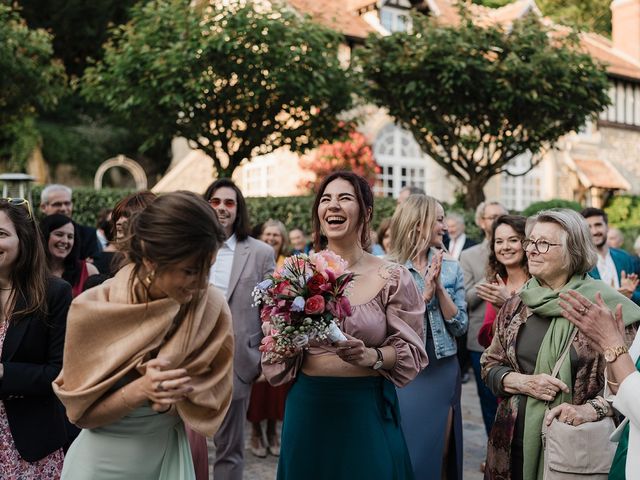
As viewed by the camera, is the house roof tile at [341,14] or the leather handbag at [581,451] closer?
the leather handbag at [581,451]

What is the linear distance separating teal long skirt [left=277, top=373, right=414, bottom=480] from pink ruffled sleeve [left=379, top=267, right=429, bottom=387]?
169mm

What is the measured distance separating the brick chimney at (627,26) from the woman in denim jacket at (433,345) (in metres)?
32.7

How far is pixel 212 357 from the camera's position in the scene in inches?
103

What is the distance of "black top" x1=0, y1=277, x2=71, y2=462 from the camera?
10.8 feet

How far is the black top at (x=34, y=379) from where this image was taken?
3277 mm

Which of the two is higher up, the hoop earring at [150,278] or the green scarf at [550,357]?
the hoop earring at [150,278]

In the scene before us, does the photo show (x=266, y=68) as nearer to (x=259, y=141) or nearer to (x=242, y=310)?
(x=259, y=141)

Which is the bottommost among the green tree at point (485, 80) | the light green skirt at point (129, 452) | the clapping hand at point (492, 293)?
the light green skirt at point (129, 452)

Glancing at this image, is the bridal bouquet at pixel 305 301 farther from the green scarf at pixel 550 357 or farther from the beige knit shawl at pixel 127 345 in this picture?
the green scarf at pixel 550 357

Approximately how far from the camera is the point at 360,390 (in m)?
3.66

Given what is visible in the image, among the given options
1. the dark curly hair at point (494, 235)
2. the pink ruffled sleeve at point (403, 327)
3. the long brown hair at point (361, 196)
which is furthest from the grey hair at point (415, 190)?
the pink ruffled sleeve at point (403, 327)

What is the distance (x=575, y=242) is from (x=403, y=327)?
1.14 meters

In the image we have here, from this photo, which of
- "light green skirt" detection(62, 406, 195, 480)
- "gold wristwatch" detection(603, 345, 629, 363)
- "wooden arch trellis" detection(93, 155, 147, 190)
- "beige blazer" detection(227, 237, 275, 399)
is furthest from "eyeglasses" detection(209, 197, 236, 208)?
"wooden arch trellis" detection(93, 155, 147, 190)

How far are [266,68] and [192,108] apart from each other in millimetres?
1889
